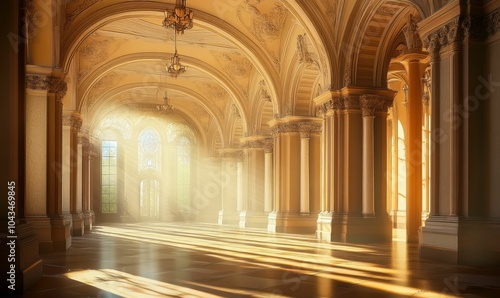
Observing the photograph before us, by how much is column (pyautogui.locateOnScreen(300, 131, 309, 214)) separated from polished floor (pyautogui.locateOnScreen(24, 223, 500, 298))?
28.6ft

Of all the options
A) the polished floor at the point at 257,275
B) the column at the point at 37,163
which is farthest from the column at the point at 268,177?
the column at the point at 37,163

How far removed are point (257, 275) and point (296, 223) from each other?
13225 mm

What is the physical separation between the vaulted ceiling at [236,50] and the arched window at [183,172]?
5113 mm

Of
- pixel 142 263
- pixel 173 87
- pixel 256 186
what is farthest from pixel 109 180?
pixel 142 263

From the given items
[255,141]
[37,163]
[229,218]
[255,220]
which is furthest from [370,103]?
[229,218]

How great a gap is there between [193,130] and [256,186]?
40.9 feet

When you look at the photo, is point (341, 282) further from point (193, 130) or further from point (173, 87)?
point (193, 130)

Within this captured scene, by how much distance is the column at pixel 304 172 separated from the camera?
21.4 meters

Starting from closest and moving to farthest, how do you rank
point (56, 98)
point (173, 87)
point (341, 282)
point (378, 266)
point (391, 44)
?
point (341, 282), point (378, 266), point (56, 98), point (391, 44), point (173, 87)

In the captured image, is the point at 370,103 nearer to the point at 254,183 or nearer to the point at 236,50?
the point at 236,50

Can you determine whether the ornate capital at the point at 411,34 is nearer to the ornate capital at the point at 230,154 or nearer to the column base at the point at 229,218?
the ornate capital at the point at 230,154

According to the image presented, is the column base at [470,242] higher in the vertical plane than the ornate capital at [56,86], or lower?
lower

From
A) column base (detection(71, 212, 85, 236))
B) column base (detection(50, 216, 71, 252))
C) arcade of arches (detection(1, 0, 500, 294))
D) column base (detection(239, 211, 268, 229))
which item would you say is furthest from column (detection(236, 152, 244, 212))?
column base (detection(50, 216, 71, 252))

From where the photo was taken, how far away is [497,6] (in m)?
9.65
